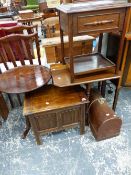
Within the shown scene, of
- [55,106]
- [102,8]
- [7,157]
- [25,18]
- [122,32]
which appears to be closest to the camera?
[102,8]

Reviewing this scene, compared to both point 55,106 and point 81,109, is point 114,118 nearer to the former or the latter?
point 81,109

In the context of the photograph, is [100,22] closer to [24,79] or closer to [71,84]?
[71,84]

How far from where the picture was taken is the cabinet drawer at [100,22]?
1.09 meters

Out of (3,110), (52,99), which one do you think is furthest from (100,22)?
(3,110)

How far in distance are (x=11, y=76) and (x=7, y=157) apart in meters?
0.81

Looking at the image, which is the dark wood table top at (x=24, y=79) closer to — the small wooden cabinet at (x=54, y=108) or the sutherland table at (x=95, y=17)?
the small wooden cabinet at (x=54, y=108)

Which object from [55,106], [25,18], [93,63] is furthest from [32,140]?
[25,18]

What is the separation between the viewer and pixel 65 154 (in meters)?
1.48

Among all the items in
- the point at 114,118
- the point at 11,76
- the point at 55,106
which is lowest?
the point at 114,118

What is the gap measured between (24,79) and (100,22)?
2.87 ft

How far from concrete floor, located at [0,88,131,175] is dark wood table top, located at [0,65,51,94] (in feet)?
1.99

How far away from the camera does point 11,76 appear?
5.20ft

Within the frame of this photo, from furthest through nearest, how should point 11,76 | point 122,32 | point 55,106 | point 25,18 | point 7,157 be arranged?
point 25,18 → point 11,76 → point 7,157 → point 55,106 → point 122,32

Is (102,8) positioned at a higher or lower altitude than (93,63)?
higher
